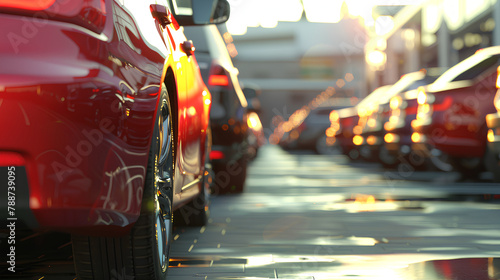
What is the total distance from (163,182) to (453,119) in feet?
23.4

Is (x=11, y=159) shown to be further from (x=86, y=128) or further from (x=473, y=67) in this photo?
(x=473, y=67)

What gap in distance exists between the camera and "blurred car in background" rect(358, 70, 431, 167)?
14.0m

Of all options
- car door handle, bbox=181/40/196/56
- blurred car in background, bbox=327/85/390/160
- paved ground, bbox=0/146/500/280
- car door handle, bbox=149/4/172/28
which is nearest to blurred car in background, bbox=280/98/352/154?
blurred car in background, bbox=327/85/390/160

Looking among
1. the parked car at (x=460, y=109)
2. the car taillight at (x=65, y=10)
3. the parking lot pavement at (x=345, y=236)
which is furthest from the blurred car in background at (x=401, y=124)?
the car taillight at (x=65, y=10)

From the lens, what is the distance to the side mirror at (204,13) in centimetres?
504

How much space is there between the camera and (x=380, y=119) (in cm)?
1445

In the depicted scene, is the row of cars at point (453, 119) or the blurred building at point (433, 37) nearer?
the row of cars at point (453, 119)

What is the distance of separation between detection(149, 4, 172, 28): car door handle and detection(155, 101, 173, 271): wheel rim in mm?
454

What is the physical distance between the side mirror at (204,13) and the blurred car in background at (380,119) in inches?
337

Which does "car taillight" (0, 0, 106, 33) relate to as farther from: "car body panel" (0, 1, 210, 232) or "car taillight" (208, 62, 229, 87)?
"car taillight" (208, 62, 229, 87)

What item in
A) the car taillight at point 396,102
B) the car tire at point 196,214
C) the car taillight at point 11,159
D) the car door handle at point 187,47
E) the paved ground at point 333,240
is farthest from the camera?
the car taillight at point 396,102

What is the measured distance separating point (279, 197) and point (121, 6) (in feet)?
20.8

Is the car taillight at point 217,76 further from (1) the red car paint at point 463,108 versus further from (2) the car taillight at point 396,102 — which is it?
(2) the car taillight at point 396,102

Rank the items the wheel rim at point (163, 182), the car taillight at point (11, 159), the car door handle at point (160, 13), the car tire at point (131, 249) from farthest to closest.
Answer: the car door handle at point (160, 13) < the wheel rim at point (163, 182) < the car tire at point (131, 249) < the car taillight at point (11, 159)
